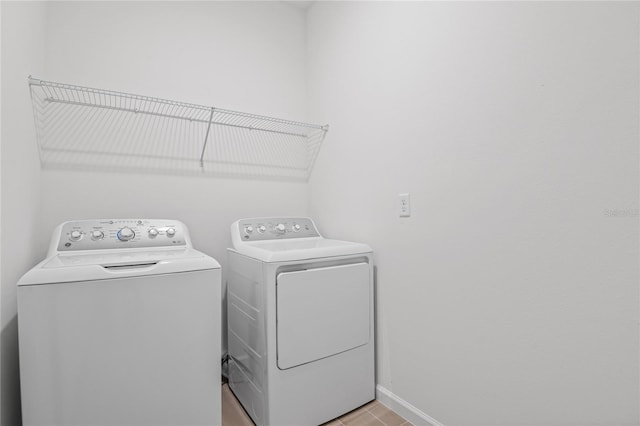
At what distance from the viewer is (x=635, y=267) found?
0.87 meters

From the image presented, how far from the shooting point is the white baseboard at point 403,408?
1.47 m

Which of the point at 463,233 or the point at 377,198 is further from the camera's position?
the point at 377,198

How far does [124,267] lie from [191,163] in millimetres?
1017

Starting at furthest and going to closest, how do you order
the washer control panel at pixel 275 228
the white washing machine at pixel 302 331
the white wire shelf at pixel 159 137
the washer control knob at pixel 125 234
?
the washer control panel at pixel 275 228
the white wire shelf at pixel 159 137
the washer control knob at pixel 125 234
the white washing machine at pixel 302 331

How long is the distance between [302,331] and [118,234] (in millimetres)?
1046

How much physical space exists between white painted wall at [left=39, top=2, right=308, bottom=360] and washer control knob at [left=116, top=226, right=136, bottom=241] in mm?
291

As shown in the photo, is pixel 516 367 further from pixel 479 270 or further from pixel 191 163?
pixel 191 163

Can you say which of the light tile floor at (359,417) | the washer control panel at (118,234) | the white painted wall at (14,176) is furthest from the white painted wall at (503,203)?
the white painted wall at (14,176)

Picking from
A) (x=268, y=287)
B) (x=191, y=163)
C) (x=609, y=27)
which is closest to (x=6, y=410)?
(x=268, y=287)

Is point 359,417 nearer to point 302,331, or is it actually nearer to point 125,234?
point 302,331

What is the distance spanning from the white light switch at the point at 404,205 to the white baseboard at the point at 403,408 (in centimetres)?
99

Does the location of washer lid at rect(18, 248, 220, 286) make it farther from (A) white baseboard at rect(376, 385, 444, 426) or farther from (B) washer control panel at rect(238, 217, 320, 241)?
(A) white baseboard at rect(376, 385, 444, 426)

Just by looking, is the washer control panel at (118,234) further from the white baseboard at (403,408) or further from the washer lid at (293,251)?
the white baseboard at (403,408)

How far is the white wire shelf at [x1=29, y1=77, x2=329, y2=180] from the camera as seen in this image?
1.63 meters
